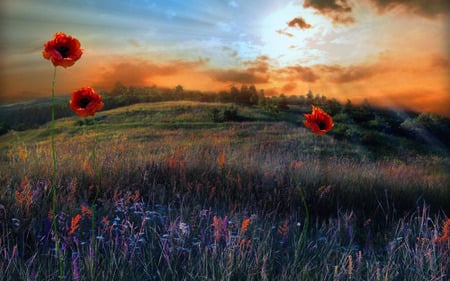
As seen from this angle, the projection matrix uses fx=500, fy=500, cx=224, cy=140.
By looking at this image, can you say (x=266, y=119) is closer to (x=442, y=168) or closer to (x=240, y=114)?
(x=240, y=114)

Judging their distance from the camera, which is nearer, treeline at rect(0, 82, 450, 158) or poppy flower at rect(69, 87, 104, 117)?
poppy flower at rect(69, 87, 104, 117)

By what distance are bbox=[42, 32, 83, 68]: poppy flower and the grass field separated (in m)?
0.63

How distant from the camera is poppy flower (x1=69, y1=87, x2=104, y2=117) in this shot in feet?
8.50

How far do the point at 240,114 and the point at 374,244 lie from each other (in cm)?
538

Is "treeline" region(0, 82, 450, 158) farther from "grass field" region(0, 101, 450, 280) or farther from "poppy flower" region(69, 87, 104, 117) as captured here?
"poppy flower" region(69, 87, 104, 117)

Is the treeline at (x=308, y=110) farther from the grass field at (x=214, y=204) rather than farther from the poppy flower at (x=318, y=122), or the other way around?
the poppy flower at (x=318, y=122)

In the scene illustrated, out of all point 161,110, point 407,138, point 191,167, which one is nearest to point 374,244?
point 191,167

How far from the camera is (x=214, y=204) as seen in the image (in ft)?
14.4

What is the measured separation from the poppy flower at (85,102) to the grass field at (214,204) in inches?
13.7

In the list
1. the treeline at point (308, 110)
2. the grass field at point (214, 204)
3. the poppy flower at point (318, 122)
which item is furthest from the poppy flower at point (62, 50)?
the treeline at point (308, 110)

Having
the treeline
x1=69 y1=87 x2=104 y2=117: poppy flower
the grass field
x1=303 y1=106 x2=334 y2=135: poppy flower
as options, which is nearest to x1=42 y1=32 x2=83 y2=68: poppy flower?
x1=69 y1=87 x2=104 y2=117: poppy flower

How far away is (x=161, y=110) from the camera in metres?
9.95

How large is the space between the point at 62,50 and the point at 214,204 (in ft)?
7.07

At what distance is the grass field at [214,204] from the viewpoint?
2885 mm
